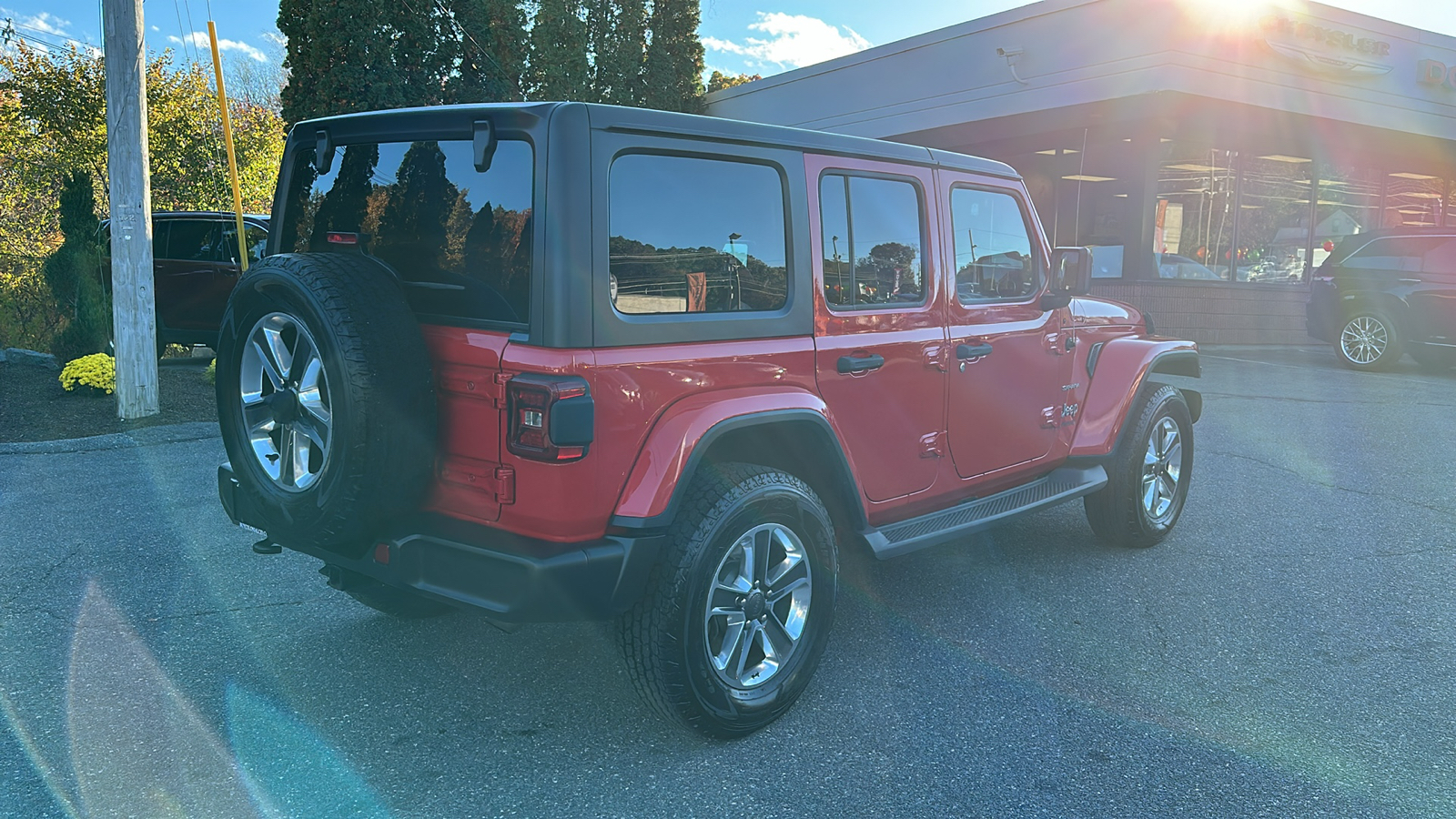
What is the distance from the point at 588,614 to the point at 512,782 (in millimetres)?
555

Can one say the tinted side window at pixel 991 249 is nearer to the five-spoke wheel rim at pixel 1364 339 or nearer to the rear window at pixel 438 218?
the rear window at pixel 438 218

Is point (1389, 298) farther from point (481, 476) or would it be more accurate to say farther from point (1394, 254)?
point (481, 476)

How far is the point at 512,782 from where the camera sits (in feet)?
9.36

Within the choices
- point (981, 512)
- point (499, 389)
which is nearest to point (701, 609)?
point (499, 389)

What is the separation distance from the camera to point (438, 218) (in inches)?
122

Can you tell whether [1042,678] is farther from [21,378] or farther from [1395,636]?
[21,378]

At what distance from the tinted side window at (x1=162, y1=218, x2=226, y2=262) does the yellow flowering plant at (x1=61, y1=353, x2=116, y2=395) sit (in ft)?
8.36

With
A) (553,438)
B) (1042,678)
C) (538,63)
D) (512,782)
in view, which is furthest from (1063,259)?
(538,63)

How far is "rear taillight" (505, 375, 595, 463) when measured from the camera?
8.70 ft

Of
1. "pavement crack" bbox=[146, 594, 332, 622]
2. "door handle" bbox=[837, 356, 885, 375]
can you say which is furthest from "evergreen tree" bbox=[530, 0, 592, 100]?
"door handle" bbox=[837, 356, 885, 375]

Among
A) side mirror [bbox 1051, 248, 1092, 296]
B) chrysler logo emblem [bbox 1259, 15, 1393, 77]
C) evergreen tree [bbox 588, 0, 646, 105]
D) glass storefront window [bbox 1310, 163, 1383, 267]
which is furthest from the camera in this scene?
evergreen tree [bbox 588, 0, 646, 105]

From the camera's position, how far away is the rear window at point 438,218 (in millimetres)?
2867

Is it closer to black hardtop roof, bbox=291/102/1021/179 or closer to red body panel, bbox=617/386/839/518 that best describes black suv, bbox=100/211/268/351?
black hardtop roof, bbox=291/102/1021/179

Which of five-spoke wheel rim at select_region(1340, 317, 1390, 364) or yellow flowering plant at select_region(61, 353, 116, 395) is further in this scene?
five-spoke wheel rim at select_region(1340, 317, 1390, 364)
